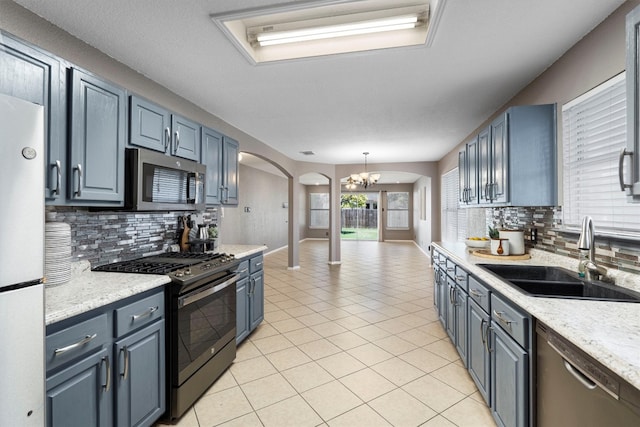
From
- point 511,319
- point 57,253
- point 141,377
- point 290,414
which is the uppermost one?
point 57,253

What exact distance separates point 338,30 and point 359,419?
255 centimetres

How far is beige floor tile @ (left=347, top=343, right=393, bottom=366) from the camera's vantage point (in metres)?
2.67

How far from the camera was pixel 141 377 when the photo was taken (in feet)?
5.48


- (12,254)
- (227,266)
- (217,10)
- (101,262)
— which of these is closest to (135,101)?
(217,10)

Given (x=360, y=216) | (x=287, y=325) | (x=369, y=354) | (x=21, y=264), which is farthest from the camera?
(x=360, y=216)

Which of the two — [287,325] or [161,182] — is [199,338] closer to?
[161,182]

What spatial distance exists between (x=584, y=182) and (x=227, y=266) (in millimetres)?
2690

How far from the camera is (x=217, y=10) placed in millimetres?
1692

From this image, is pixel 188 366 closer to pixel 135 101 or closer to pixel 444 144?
pixel 135 101

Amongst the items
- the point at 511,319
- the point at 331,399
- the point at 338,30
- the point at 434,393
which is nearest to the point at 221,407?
the point at 331,399

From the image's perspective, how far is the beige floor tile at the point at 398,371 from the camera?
7.74ft

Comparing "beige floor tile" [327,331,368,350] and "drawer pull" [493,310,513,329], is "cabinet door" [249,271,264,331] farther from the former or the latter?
"drawer pull" [493,310,513,329]

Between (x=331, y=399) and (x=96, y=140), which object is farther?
(x=331, y=399)

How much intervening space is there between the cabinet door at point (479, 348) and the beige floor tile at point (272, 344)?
1.63 m
